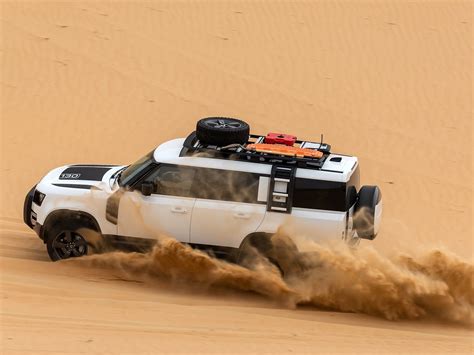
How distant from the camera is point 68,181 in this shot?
436 inches

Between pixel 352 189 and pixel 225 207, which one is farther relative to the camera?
pixel 352 189

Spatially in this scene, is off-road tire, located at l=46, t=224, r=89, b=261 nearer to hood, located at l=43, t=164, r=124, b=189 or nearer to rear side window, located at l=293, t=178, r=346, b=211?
hood, located at l=43, t=164, r=124, b=189

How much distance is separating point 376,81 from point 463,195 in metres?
4.69

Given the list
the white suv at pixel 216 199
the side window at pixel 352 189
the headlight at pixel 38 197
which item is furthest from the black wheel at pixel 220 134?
the headlight at pixel 38 197

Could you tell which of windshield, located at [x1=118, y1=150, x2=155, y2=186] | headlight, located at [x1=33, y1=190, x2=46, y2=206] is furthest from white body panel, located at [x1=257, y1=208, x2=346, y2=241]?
headlight, located at [x1=33, y1=190, x2=46, y2=206]

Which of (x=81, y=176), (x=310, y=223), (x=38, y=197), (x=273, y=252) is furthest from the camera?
(x=81, y=176)

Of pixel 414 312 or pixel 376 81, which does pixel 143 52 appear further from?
pixel 414 312

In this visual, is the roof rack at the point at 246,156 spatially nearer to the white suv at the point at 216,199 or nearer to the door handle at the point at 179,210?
the white suv at the point at 216,199

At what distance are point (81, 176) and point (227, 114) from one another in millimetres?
6811

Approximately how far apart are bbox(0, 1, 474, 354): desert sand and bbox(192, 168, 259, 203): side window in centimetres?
113

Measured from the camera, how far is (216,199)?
10.5 meters

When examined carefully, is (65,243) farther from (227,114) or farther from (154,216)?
(227,114)

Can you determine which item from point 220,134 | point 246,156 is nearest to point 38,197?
point 220,134

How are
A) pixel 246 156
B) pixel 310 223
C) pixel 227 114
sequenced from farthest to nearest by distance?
pixel 227 114, pixel 246 156, pixel 310 223
